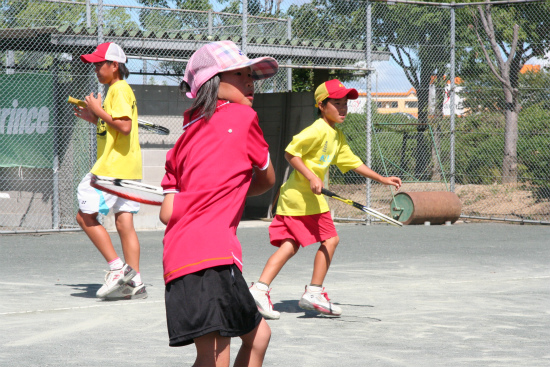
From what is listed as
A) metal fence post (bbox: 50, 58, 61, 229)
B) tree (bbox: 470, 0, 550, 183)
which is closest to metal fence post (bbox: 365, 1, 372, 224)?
tree (bbox: 470, 0, 550, 183)

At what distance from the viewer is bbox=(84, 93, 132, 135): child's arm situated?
5715 millimetres

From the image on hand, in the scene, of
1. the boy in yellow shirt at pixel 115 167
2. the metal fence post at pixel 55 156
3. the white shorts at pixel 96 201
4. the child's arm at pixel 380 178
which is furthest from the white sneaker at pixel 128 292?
the metal fence post at pixel 55 156

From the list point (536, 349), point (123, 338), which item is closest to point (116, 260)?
point (123, 338)

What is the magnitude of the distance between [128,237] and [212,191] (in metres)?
3.55

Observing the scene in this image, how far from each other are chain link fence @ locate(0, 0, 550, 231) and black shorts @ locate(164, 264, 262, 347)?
30.4 feet

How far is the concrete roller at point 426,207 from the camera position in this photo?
12.6 meters

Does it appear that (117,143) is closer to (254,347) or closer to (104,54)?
(104,54)

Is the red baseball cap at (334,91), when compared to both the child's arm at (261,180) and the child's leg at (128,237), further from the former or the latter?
the child's arm at (261,180)

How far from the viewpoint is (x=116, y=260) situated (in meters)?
6.01

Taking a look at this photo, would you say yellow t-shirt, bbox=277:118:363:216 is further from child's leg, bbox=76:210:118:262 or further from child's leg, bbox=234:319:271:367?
child's leg, bbox=234:319:271:367

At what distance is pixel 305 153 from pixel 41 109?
723 centimetres

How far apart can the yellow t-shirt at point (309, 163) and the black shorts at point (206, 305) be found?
2.87 metres

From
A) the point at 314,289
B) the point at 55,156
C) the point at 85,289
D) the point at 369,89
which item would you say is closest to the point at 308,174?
the point at 314,289

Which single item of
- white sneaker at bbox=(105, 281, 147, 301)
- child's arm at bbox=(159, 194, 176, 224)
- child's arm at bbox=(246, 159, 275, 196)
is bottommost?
white sneaker at bbox=(105, 281, 147, 301)
